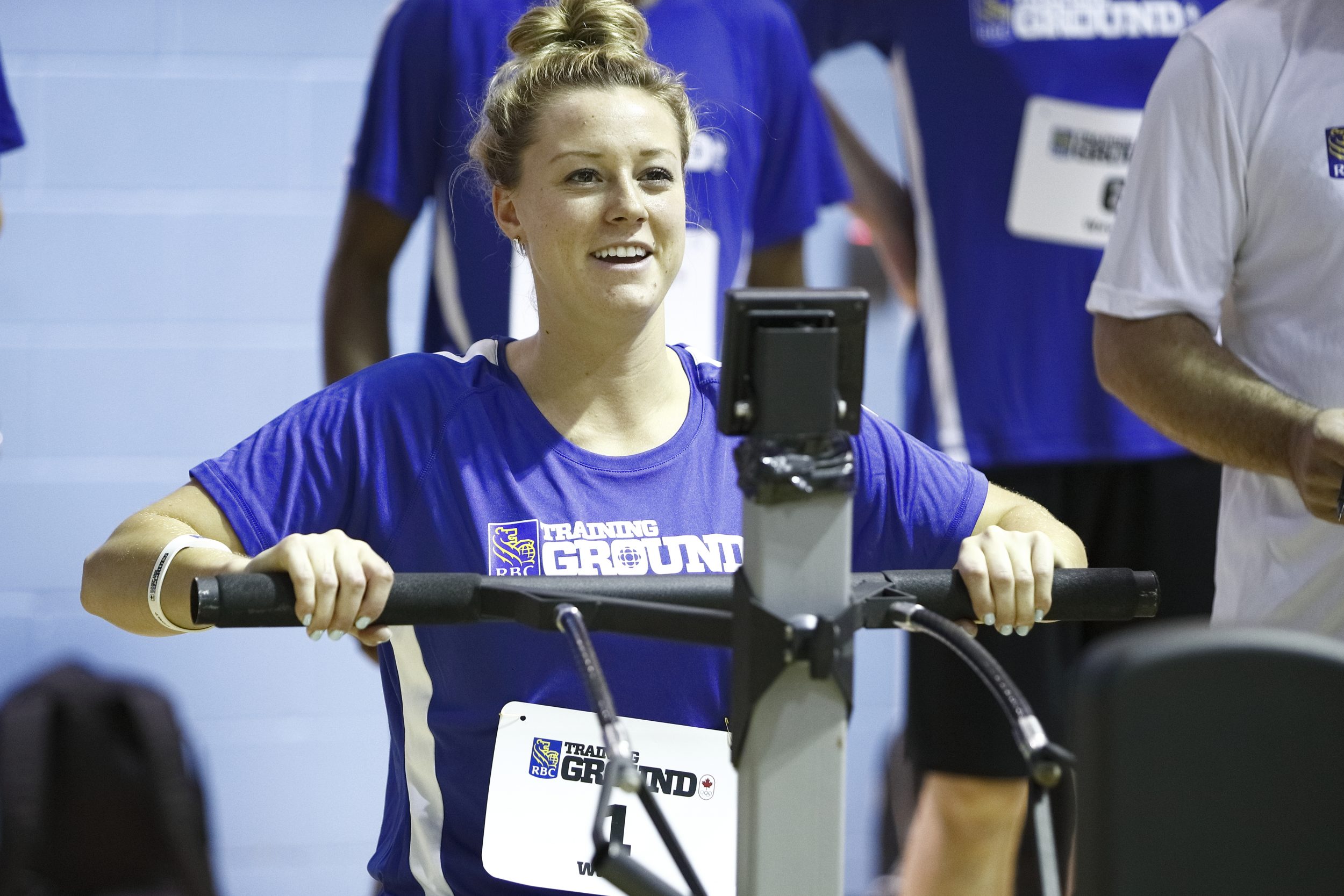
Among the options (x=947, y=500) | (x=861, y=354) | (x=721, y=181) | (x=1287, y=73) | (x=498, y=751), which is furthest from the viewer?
(x=721, y=181)

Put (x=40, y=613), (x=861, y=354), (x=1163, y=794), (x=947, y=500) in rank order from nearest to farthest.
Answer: (x=1163, y=794), (x=861, y=354), (x=947, y=500), (x=40, y=613)

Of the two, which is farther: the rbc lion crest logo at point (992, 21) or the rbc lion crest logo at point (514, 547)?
the rbc lion crest logo at point (992, 21)

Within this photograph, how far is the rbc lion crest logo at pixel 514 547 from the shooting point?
1522mm

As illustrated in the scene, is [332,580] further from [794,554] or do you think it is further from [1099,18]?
[1099,18]

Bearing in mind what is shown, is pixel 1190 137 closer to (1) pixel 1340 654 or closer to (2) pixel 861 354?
(2) pixel 861 354

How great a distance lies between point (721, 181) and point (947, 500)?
1.10 metres

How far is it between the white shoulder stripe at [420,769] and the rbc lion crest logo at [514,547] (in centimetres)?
11

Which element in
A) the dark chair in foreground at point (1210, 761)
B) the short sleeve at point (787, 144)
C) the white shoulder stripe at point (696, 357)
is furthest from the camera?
the short sleeve at point (787, 144)

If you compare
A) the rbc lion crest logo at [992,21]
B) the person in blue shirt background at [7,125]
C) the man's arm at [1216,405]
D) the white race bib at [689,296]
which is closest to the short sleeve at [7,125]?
the person in blue shirt background at [7,125]

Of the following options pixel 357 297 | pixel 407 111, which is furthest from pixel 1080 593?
pixel 357 297

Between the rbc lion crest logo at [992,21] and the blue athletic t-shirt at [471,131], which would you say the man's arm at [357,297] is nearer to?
the blue athletic t-shirt at [471,131]

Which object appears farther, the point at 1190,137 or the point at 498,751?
the point at 1190,137

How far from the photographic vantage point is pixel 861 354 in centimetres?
96

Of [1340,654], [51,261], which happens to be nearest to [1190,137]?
[1340,654]
